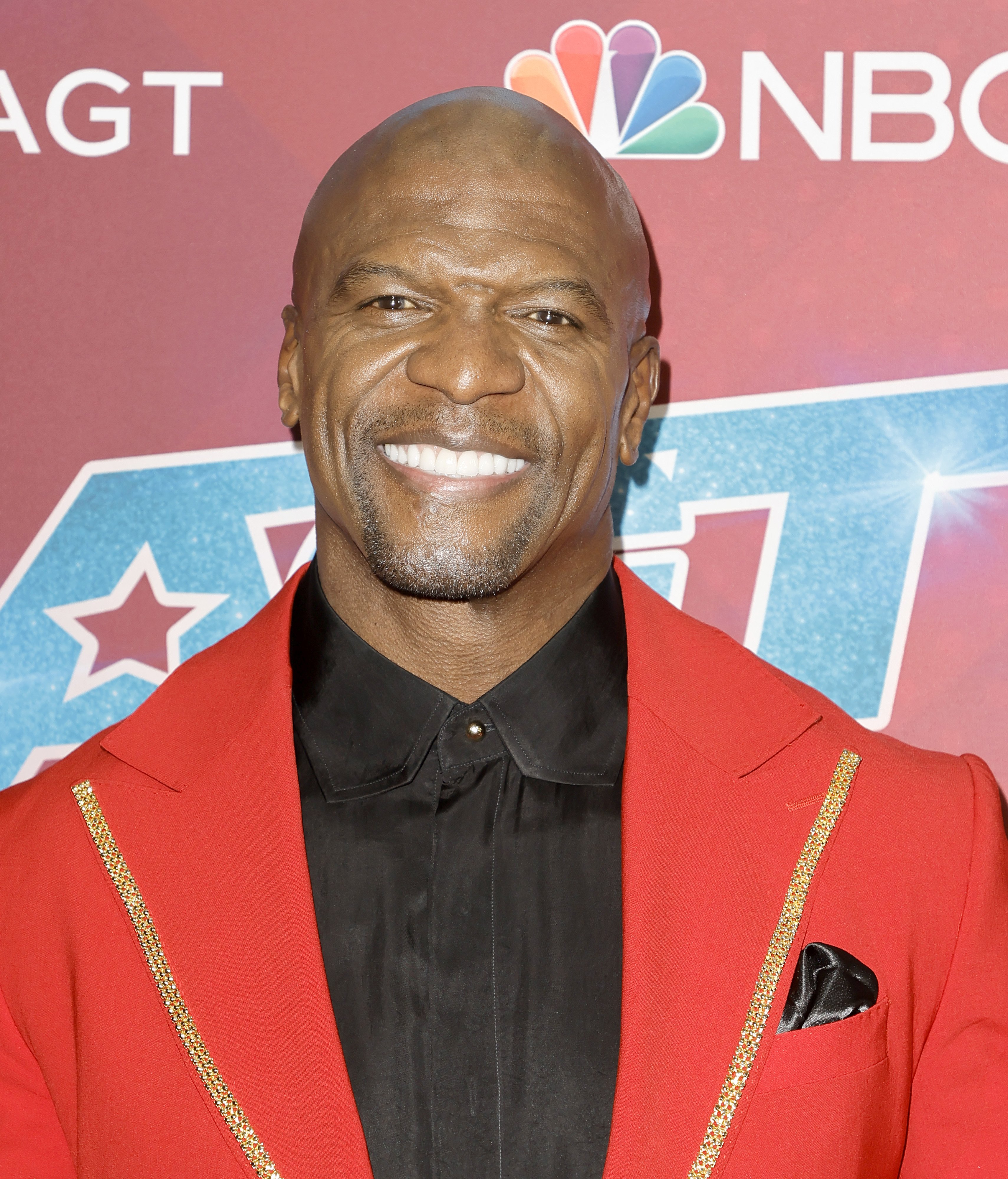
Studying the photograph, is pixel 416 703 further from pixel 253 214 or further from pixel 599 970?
pixel 253 214

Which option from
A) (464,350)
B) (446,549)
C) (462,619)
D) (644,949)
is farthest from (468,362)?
(644,949)

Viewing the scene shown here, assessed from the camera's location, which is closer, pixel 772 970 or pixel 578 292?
pixel 772 970

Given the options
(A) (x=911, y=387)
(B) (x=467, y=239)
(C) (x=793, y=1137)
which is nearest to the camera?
(C) (x=793, y=1137)

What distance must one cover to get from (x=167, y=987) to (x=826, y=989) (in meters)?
0.76


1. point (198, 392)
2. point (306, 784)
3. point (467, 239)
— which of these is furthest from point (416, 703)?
point (198, 392)

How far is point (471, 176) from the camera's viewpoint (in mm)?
1629

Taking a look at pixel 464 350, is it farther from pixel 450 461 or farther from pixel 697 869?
pixel 697 869

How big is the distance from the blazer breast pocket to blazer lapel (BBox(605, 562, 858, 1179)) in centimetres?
2

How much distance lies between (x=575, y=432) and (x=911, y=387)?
790mm

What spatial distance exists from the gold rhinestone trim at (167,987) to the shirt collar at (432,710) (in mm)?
256

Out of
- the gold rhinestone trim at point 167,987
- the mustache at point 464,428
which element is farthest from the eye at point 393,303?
the gold rhinestone trim at point 167,987

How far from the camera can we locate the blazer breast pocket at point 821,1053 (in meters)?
1.48

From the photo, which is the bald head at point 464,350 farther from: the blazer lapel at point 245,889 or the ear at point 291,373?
the blazer lapel at point 245,889

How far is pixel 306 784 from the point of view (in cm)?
165
